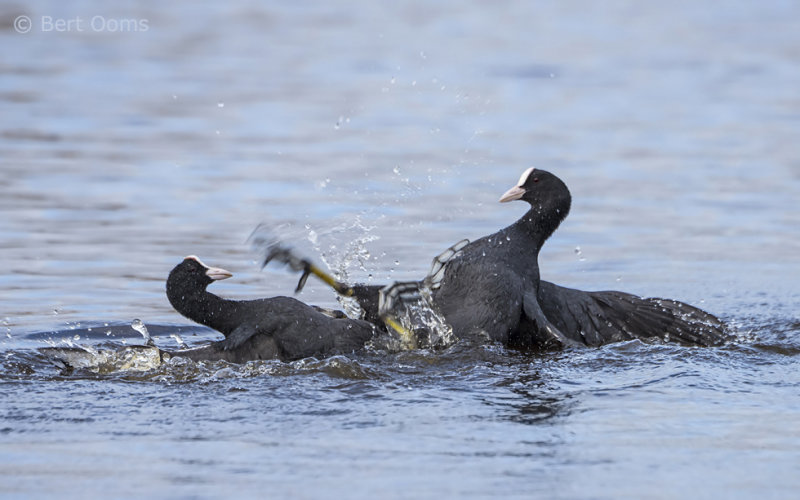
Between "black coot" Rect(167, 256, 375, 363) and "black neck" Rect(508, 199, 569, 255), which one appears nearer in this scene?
"black coot" Rect(167, 256, 375, 363)

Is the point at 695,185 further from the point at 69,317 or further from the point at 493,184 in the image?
the point at 69,317

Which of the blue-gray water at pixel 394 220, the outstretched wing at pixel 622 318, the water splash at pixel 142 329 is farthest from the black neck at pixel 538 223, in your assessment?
the water splash at pixel 142 329

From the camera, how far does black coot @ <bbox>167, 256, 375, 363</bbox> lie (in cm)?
586

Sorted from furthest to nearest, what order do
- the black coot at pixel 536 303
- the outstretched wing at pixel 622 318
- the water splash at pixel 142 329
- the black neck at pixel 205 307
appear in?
the outstretched wing at pixel 622 318 < the water splash at pixel 142 329 < the black coot at pixel 536 303 < the black neck at pixel 205 307

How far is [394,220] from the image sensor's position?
9.29m

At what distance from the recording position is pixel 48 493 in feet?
13.3

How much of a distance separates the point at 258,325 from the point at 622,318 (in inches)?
81.2

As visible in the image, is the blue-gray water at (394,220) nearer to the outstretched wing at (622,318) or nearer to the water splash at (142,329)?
the water splash at (142,329)

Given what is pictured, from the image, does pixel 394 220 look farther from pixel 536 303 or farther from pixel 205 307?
pixel 205 307

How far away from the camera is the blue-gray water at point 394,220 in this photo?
445 centimetres

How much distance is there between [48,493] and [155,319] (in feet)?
10.1

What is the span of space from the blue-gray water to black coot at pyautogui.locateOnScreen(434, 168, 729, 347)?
288mm

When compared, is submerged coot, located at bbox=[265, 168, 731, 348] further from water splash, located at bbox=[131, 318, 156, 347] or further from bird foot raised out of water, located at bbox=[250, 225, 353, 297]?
water splash, located at bbox=[131, 318, 156, 347]

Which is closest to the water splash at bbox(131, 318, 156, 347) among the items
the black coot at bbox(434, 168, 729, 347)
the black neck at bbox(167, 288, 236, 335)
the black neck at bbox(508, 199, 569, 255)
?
the black neck at bbox(167, 288, 236, 335)
